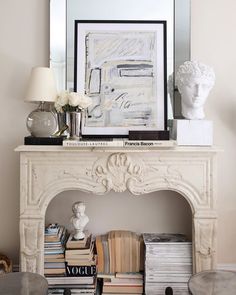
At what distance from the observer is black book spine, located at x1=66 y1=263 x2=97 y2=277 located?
254cm

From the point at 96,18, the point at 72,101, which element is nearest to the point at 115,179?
the point at 72,101

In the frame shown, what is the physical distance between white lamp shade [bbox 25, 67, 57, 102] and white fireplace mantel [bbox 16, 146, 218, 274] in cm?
33

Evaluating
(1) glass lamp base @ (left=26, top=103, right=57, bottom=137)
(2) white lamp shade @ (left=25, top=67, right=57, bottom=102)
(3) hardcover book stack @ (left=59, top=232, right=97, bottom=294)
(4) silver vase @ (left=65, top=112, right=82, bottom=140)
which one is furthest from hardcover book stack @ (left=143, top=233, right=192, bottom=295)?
(2) white lamp shade @ (left=25, top=67, right=57, bottom=102)

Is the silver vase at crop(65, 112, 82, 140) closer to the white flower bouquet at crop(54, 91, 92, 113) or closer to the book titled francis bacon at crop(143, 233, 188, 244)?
the white flower bouquet at crop(54, 91, 92, 113)

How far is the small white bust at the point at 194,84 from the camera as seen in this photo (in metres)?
2.40

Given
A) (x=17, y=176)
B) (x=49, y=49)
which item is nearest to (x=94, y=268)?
→ (x=17, y=176)

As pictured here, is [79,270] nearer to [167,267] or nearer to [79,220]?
[79,220]

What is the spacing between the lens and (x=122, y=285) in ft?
8.60

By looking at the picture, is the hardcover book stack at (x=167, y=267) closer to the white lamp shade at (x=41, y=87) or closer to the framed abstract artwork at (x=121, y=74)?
the framed abstract artwork at (x=121, y=74)

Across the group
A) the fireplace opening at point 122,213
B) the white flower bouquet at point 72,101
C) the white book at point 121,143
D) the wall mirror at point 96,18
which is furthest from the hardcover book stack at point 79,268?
the wall mirror at point 96,18

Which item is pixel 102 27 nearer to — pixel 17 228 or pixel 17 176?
pixel 17 176

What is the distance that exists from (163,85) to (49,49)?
797 mm

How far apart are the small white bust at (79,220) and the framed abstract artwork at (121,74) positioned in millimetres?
476

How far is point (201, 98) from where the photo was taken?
96.3 inches
